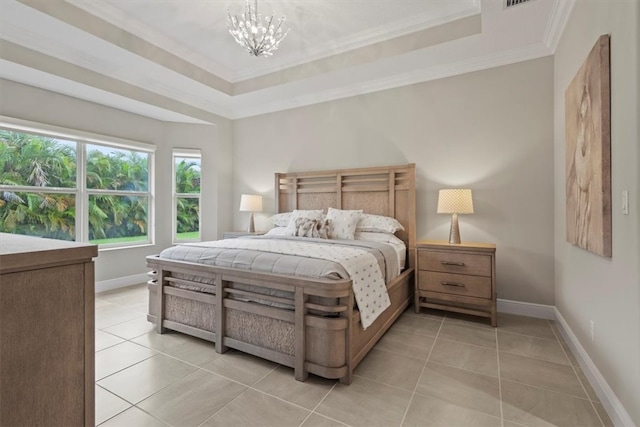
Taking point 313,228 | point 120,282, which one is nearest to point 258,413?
point 313,228

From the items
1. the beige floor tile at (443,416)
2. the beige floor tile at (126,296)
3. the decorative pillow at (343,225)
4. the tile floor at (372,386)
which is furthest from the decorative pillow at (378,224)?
the beige floor tile at (126,296)

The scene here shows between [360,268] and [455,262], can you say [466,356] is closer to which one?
[455,262]

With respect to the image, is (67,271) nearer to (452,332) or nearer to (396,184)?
(452,332)

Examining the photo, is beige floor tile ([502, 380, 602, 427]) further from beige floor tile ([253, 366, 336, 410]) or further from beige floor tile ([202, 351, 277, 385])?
beige floor tile ([202, 351, 277, 385])

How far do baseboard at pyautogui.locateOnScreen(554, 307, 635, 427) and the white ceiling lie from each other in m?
2.64

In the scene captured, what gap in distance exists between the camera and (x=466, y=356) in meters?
2.33

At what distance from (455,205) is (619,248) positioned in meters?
1.56

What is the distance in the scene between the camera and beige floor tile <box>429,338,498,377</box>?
2174 millimetres

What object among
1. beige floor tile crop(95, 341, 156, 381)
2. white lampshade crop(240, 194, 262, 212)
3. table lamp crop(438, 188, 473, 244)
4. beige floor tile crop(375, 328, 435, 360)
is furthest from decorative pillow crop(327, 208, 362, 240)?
beige floor tile crop(95, 341, 156, 381)

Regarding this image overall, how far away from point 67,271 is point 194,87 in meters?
3.96

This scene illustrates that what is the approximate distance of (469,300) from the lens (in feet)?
9.72

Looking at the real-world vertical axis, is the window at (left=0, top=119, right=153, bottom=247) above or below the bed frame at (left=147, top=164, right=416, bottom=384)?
above

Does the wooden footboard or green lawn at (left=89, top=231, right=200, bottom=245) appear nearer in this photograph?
the wooden footboard

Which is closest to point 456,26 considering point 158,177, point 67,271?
point 67,271
